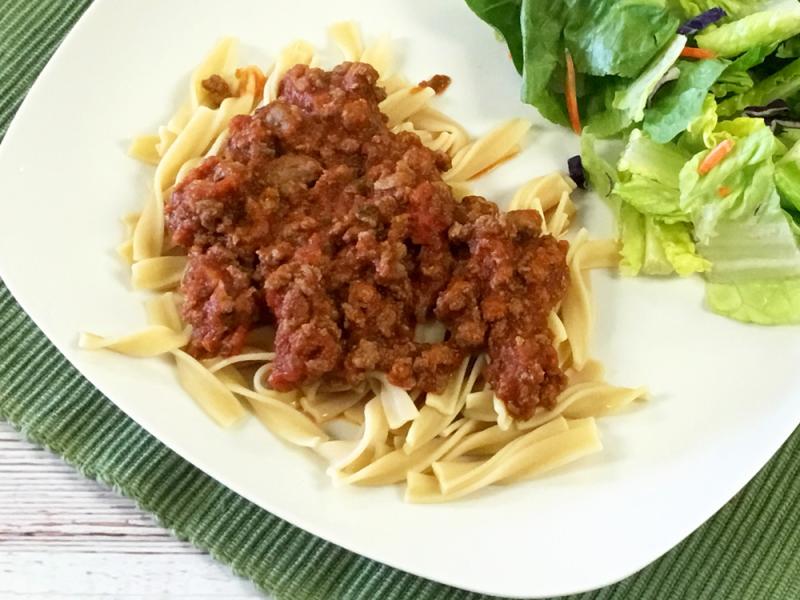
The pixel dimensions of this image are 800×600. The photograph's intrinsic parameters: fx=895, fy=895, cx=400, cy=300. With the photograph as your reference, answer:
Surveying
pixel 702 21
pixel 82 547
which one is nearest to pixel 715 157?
pixel 702 21

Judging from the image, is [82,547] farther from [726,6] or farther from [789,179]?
[726,6]

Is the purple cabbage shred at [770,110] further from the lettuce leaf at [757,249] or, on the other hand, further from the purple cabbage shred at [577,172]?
the purple cabbage shred at [577,172]

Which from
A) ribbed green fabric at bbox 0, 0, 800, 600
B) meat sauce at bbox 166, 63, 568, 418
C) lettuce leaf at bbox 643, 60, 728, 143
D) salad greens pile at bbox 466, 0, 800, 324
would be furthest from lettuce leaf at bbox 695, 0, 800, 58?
ribbed green fabric at bbox 0, 0, 800, 600

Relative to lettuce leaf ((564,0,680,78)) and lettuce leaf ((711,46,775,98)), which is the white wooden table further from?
lettuce leaf ((711,46,775,98))

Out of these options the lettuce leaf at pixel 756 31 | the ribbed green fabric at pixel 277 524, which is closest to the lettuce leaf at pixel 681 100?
the lettuce leaf at pixel 756 31

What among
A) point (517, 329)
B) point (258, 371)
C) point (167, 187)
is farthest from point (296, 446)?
point (167, 187)

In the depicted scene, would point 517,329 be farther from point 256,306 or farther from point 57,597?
point 57,597

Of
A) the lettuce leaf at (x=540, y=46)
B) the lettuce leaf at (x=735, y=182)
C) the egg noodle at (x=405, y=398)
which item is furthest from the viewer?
the lettuce leaf at (x=540, y=46)
